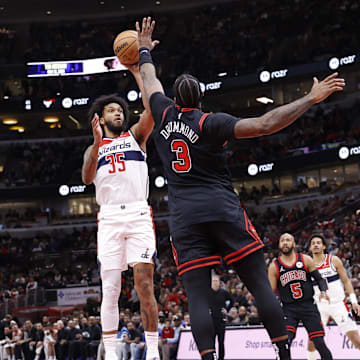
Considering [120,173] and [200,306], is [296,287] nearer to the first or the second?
[120,173]

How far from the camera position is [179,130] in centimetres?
448

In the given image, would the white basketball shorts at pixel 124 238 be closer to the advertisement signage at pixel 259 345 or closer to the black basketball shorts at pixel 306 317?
the black basketball shorts at pixel 306 317

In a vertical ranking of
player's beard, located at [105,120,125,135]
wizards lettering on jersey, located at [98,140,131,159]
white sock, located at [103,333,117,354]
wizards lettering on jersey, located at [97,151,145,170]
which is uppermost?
player's beard, located at [105,120,125,135]

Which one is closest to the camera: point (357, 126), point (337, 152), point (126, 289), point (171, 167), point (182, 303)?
point (171, 167)

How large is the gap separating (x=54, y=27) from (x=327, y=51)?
19.1m

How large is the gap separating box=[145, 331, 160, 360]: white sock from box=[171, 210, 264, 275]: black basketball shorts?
1.47 metres

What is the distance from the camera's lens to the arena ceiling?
38.3 metres

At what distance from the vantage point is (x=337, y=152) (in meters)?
28.4

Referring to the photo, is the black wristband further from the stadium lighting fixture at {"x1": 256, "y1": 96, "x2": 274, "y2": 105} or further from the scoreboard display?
the stadium lighting fixture at {"x1": 256, "y1": 96, "x2": 274, "y2": 105}

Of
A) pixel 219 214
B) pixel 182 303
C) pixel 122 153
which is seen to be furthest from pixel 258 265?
pixel 182 303

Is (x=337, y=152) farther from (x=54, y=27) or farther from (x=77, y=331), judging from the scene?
(x=54, y=27)

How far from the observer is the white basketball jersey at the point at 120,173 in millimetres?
6191

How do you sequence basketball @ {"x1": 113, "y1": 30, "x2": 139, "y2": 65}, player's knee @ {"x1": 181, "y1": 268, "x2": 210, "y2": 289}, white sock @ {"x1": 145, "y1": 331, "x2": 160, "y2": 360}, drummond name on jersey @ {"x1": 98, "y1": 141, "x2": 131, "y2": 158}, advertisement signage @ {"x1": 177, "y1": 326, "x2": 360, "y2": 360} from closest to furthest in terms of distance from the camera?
player's knee @ {"x1": 181, "y1": 268, "x2": 210, "y2": 289} → white sock @ {"x1": 145, "y1": 331, "x2": 160, "y2": 360} → basketball @ {"x1": 113, "y1": 30, "x2": 139, "y2": 65} → drummond name on jersey @ {"x1": 98, "y1": 141, "x2": 131, "y2": 158} → advertisement signage @ {"x1": 177, "y1": 326, "x2": 360, "y2": 360}

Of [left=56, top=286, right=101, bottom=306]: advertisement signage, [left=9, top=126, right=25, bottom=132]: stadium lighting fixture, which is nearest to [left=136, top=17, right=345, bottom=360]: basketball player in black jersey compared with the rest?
[left=56, top=286, right=101, bottom=306]: advertisement signage
